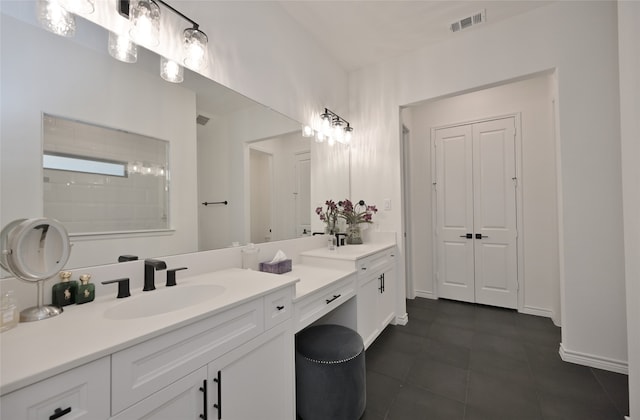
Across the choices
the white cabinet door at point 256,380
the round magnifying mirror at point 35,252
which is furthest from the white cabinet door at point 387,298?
the round magnifying mirror at point 35,252

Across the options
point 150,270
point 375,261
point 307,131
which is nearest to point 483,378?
point 375,261

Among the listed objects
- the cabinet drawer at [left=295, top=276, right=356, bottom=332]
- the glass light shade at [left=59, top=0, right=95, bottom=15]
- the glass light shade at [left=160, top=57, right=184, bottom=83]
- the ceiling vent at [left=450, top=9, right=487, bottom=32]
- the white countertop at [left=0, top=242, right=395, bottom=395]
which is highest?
the ceiling vent at [left=450, top=9, right=487, bottom=32]

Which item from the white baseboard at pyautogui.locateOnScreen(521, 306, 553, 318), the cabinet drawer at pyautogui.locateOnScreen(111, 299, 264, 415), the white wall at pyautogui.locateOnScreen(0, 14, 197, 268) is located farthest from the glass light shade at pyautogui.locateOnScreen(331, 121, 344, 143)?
the white baseboard at pyautogui.locateOnScreen(521, 306, 553, 318)

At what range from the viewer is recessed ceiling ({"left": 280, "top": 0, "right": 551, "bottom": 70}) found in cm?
207

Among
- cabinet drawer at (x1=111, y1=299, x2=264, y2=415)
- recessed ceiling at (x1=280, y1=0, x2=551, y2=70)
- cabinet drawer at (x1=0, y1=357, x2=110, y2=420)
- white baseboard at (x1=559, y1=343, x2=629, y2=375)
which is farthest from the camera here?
recessed ceiling at (x1=280, y1=0, x2=551, y2=70)

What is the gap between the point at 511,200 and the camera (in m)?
2.94

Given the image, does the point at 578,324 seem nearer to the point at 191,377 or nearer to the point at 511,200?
the point at 511,200

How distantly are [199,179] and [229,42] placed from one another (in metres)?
0.92

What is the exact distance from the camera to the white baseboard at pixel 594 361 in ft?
5.99

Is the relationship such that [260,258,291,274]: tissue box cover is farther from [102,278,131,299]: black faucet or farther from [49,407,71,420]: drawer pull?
[49,407,71,420]: drawer pull

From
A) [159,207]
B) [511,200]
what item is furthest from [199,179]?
[511,200]

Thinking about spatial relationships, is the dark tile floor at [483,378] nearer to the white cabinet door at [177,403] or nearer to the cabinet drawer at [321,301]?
the cabinet drawer at [321,301]

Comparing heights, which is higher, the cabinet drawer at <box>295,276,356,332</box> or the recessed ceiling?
the recessed ceiling

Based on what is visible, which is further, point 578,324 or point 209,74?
point 578,324
